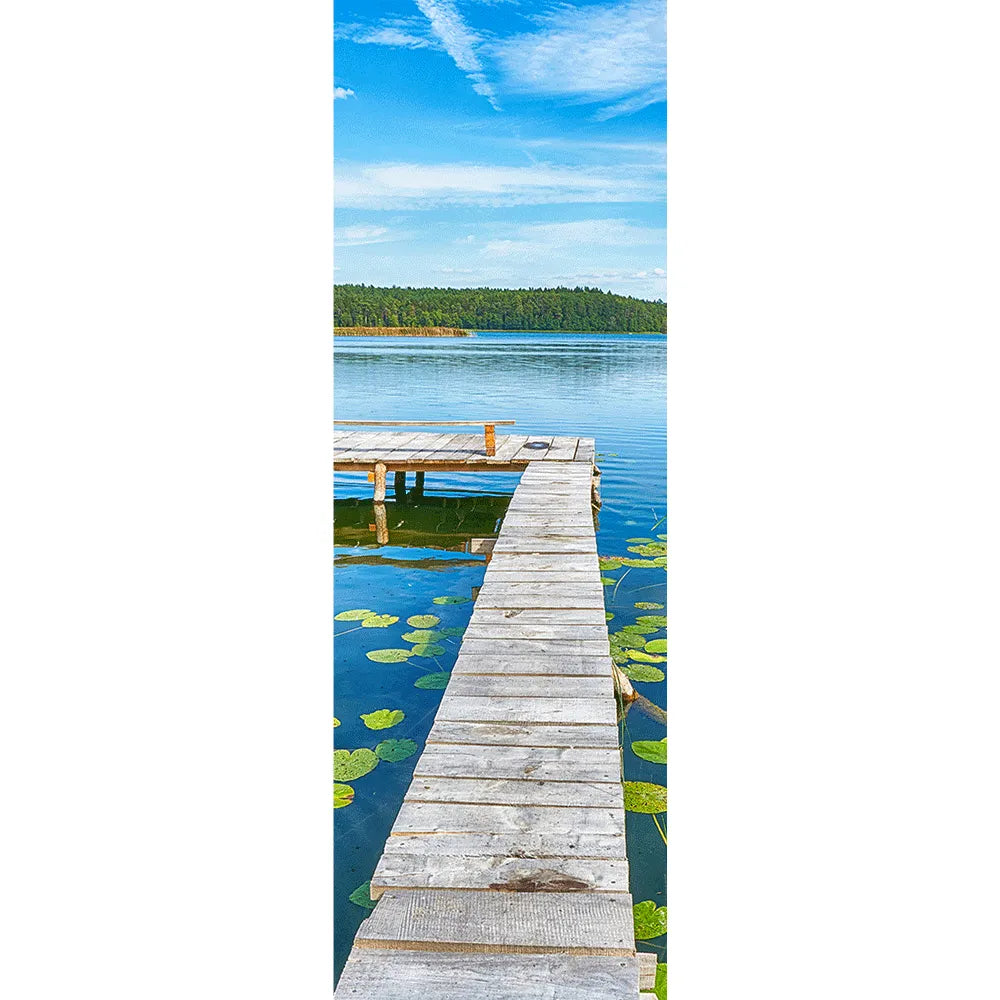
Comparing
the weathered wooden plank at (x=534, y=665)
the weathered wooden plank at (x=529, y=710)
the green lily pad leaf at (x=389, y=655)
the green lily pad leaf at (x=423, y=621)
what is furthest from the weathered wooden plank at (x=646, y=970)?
the green lily pad leaf at (x=423, y=621)

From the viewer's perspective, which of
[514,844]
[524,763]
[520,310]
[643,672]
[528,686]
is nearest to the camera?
[514,844]

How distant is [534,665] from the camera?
2580 mm

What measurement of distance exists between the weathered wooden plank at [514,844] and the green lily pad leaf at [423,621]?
9.60 ft

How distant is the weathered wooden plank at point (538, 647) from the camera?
2.68 meters

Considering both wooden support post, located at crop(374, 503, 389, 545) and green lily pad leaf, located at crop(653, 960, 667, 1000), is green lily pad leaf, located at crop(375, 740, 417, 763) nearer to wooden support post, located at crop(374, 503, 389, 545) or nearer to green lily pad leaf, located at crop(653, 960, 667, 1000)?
green lily pad leaf, located at crop(653, 960, 667, 1000)

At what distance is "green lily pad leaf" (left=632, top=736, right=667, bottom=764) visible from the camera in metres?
3.14

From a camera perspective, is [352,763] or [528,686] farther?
[352,763]

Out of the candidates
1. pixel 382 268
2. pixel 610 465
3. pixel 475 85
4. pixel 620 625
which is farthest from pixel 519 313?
pixel 620 625

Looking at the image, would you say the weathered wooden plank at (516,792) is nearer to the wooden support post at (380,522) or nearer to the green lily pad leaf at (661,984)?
the green lily pad leaf at (661,984)

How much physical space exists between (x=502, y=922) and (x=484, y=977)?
124mm

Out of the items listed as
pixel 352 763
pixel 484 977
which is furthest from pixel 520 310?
pixel 484 977

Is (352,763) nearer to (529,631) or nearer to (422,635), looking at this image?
(529,631)
